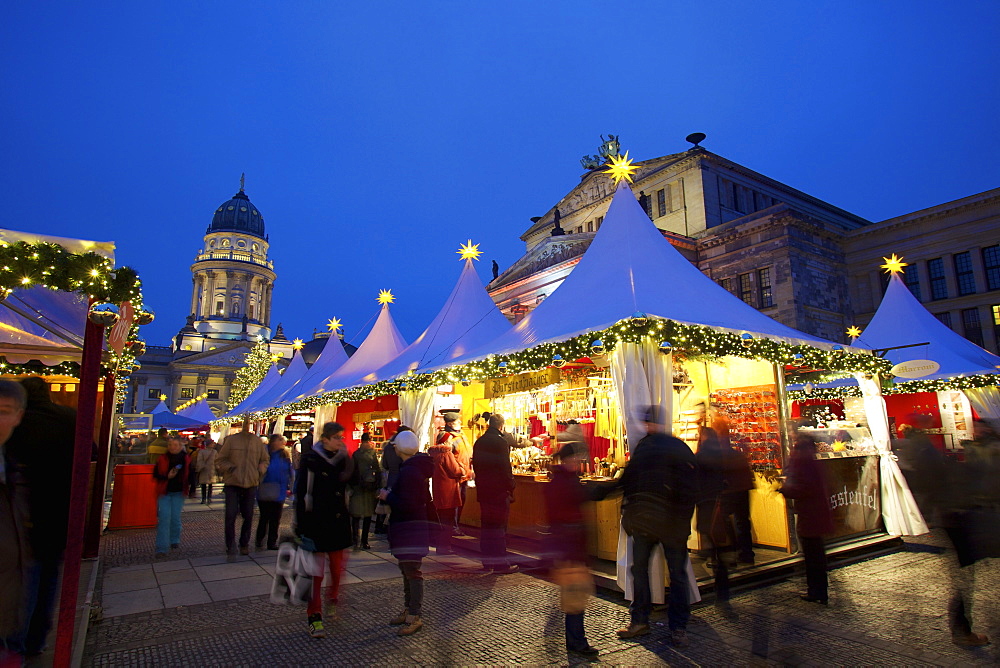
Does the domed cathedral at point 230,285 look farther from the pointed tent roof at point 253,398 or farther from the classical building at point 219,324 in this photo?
the pointed tent roof at point 253,398

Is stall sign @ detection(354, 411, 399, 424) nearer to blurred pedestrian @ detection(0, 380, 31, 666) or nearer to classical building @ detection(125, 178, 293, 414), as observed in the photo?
blurred pedestrian @ detection(0, 380, 31, 666)

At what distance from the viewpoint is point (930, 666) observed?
3.93 metres

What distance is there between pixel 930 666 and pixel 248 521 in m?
7.73

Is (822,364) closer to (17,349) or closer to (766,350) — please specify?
(766,350)

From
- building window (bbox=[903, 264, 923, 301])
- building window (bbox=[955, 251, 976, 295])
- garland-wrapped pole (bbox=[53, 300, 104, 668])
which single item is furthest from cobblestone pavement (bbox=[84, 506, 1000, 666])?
building window (bbox=[903, 264, 923, 301])

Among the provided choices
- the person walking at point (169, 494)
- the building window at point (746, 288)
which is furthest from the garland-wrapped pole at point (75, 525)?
the building window at point (746, 288)

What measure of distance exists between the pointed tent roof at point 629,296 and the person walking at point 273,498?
3.11m

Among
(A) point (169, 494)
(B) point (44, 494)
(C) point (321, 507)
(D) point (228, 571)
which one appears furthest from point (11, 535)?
(A) point (169, 494)

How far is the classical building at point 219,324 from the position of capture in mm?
73562

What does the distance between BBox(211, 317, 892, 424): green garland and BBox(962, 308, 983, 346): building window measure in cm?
2333

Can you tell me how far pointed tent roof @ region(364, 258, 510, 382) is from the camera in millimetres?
11148

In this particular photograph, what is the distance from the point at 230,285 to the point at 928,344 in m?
84.9

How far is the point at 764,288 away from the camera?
3125cm

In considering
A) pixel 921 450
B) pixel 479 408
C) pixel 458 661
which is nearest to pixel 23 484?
pixel 458 661
